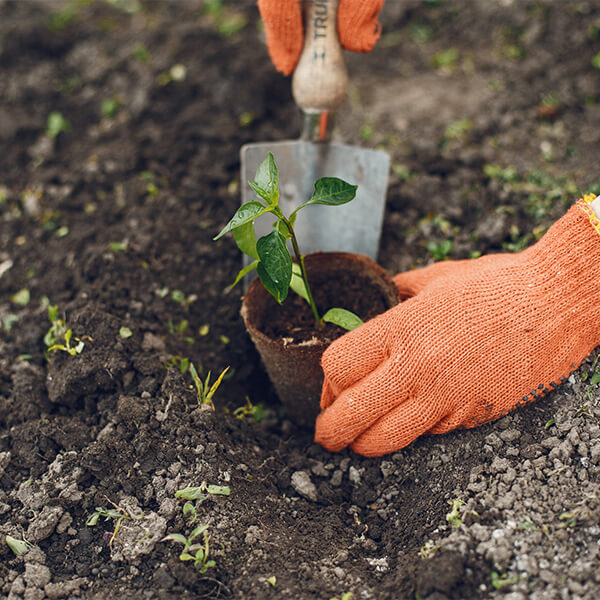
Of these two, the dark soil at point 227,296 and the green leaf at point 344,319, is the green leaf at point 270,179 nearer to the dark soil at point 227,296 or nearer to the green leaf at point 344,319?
the green leaf at point 344,319

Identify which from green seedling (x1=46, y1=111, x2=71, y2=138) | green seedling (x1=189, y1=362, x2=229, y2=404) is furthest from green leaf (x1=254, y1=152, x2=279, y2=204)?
green seedling (x1=46, y1=111, x2=71, y2=138)

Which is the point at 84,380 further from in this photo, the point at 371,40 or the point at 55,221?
the point at 371,40

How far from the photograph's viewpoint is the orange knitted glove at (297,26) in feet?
5.90

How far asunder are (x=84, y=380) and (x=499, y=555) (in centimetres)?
121

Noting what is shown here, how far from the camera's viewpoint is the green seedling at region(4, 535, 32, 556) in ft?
4.84

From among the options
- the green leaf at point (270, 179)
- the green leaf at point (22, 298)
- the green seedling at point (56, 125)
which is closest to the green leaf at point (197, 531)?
the green leaf at point (270, 179)

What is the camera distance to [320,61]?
1878 mm

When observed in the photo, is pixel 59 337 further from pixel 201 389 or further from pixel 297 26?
pixel 297 26

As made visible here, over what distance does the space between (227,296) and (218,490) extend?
31.6 inches

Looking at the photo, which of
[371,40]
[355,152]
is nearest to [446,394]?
[355,152]

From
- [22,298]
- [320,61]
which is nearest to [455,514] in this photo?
[320,61]

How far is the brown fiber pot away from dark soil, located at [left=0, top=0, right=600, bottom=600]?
0.44ft

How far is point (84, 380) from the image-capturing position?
1.75 m

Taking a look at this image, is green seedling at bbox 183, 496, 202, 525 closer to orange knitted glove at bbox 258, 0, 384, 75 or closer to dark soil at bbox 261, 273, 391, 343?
dark soil at bbox 261, 273, 391, 343
